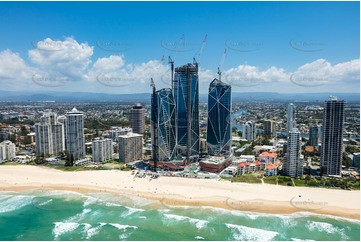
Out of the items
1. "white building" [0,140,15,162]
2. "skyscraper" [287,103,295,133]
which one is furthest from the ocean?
"skyscraper" [287,103,295,133]

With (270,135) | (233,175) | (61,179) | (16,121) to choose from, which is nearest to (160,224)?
(233,175)

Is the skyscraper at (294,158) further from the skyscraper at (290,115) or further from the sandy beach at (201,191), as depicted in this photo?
the skyscraper at (290,115)

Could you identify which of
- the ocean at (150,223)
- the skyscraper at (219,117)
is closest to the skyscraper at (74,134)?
the ocean at (150,223)

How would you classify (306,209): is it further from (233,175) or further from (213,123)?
(213,123)

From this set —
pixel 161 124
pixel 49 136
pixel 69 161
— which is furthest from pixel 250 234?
pixel 49 136

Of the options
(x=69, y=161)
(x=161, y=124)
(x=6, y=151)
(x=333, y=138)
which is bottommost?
(x=69, y=161)

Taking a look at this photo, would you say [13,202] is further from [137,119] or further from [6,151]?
[137,119]
